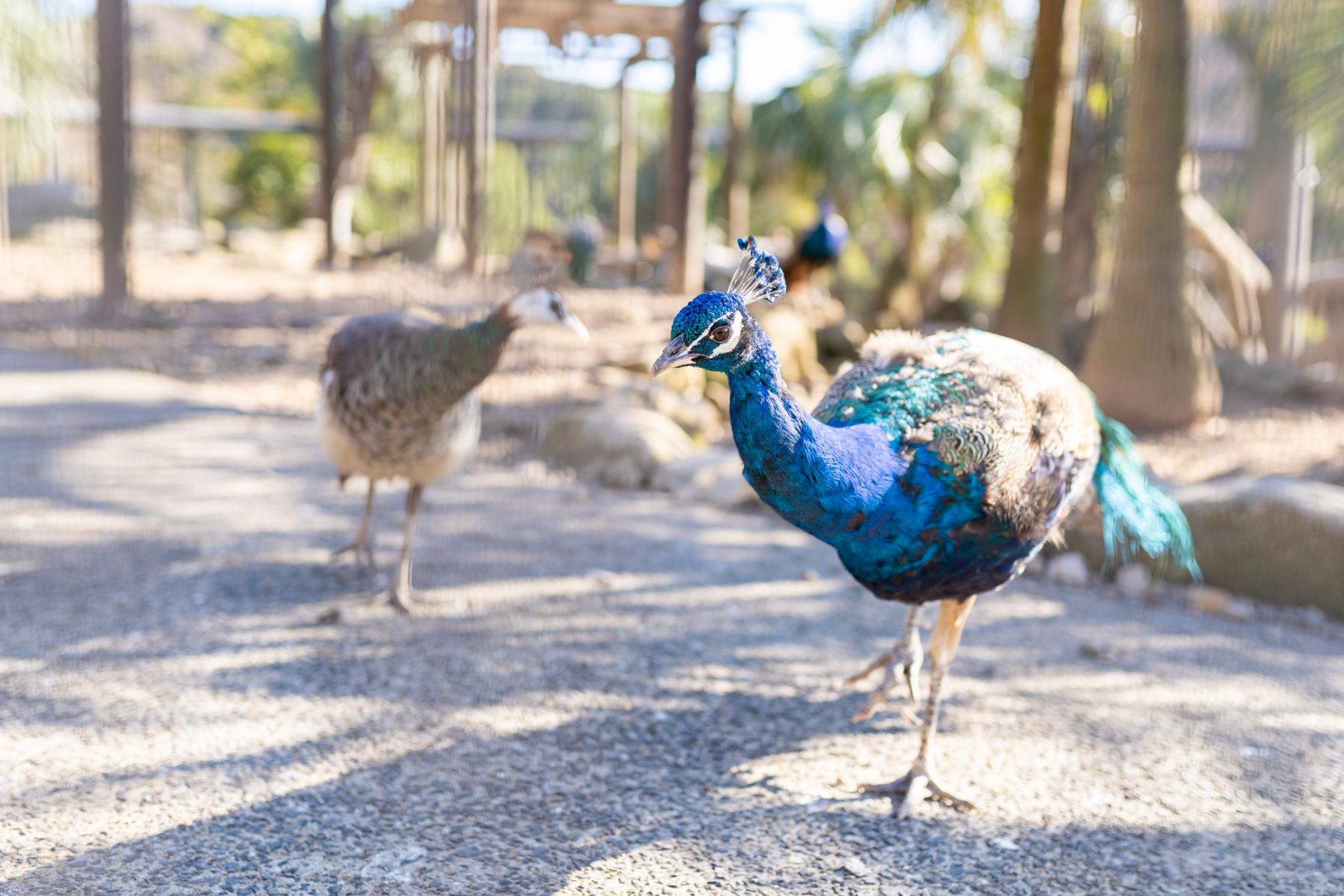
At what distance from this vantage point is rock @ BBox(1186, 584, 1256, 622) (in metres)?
4.41

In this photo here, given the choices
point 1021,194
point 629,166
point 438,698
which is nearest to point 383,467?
point 438,698

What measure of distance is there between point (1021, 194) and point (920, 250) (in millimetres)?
8940

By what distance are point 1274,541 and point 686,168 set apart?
5.75 meters

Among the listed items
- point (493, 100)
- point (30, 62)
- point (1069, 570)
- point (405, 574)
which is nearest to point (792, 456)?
point (405, 574)

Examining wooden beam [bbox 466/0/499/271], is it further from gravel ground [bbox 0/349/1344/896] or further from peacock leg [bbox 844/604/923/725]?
peacock leg [bbox 844/604/923/725]

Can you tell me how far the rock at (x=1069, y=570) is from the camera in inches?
187

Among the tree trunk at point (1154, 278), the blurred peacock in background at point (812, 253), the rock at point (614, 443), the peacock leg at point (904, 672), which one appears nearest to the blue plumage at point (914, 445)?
the peacock leg at point (904, 672)

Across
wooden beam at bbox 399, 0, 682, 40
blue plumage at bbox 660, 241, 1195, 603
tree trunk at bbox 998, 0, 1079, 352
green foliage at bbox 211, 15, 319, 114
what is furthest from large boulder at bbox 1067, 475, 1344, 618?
green foliage at bbox 211, 15, 319, 114

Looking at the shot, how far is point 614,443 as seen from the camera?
6207 millimetres

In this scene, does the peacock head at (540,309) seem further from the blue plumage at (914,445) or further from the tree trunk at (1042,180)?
the tree trunk at (1042,180)

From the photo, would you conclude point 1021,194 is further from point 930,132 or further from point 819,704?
point 930,132

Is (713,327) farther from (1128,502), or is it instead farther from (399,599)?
(399,599)

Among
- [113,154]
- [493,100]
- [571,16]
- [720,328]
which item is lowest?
[720,328]

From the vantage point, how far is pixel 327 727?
301 centimetres
